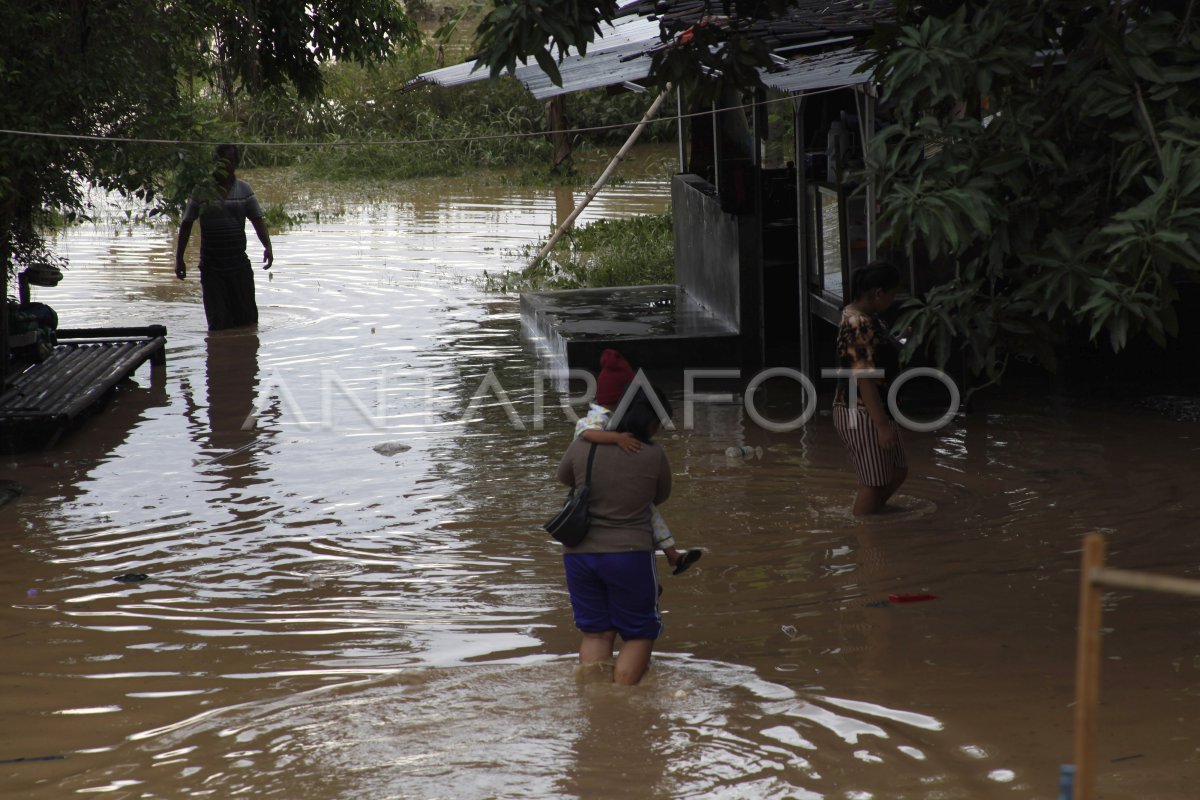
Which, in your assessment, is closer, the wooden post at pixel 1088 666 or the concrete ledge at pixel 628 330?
the wooden post at pixel 1088 666

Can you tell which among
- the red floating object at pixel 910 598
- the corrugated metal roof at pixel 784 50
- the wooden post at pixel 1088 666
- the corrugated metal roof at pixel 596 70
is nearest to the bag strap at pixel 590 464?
the red floating object at pixel 910 598

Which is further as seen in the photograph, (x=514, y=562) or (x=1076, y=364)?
(x=1076, y=364)

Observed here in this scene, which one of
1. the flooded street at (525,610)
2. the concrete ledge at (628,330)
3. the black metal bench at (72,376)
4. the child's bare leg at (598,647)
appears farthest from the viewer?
the concrete ledge at (628,330)

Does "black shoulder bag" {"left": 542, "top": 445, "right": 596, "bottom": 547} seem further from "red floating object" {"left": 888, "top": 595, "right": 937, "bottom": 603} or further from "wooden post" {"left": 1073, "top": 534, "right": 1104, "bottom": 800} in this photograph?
"wooden post" {"left": 1073, "top": 534, "right": 1104, "bottom": 800}

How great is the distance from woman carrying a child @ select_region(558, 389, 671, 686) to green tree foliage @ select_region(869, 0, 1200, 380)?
1123mm

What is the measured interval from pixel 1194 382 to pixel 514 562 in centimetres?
659

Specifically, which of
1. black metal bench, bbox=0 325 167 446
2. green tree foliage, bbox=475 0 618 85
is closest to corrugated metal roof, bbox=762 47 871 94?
green tree foliage, bbox=475 0 618 85

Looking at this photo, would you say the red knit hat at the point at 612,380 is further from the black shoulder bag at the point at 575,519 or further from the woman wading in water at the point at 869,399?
the woman wading in water at the point at 869,399

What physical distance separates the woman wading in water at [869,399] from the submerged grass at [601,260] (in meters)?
9.18

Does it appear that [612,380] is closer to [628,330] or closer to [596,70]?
[596,70]

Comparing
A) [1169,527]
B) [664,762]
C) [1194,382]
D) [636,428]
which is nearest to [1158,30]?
[636,428]

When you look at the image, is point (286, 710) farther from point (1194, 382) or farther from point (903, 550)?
point (1194, 382)

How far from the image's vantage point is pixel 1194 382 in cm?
1103

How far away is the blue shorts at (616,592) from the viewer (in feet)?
17.2
